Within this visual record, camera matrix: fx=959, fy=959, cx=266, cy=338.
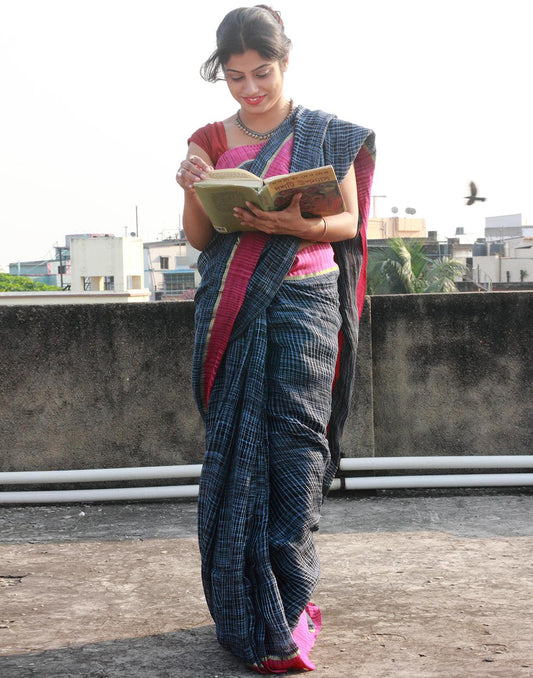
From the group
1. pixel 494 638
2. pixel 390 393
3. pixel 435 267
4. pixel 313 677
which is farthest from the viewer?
pixel 435 267

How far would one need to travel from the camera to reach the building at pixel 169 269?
228 feet

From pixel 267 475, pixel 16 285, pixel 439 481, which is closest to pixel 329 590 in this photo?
pixel 267 475

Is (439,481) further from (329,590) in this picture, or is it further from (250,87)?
(250,87)

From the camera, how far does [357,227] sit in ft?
10.9

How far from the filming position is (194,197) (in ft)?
9.92

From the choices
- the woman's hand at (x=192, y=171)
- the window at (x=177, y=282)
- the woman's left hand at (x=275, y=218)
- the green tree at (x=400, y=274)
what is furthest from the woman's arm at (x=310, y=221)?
the window at (x=177, y=282)

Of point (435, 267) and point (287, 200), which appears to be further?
point (435, 267)

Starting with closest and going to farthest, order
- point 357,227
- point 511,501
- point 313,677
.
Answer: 1. point 313,677
2. point 357,227
3. point 511,501

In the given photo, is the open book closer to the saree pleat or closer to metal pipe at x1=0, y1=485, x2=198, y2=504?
the saree pleat

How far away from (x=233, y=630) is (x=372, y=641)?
19.5 inches

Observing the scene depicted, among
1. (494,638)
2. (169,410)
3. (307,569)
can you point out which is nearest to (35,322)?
(169,410)

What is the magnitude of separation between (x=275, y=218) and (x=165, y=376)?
233 centimetres

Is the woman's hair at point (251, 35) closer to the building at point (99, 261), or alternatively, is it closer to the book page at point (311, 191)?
the book page at point (311, 191)

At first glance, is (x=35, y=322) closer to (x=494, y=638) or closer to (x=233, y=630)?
(x=233, y=630)
